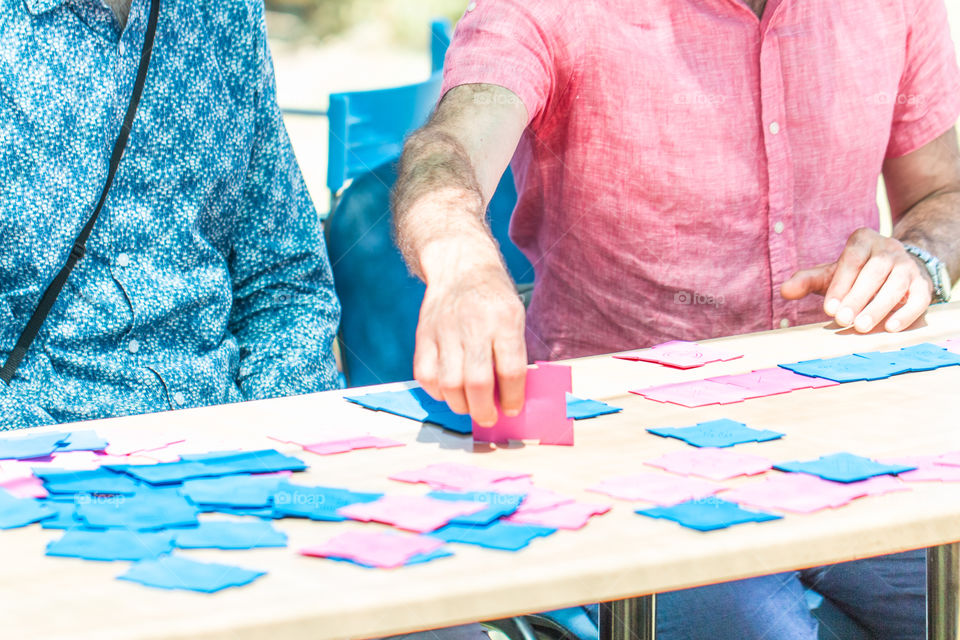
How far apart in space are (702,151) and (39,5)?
93 centimetres

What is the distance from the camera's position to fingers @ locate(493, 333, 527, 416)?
2.95ft

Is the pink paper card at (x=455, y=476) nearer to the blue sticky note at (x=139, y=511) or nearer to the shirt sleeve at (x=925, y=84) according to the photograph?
the blue sticky note at (x=139, y=511)

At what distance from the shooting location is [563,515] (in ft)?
2.45

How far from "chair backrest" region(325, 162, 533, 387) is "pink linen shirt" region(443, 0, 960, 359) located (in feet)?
0.73

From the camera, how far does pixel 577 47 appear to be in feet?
5.03

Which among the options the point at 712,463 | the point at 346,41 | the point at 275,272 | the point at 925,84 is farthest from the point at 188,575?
the point at 346,41

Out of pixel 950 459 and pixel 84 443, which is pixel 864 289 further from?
pixel 84 443

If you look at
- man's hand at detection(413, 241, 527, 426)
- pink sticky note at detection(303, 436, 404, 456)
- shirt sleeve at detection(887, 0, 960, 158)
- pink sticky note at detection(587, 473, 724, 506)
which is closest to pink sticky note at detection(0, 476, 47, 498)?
pink sticky note at detection(303, 436, 404, 456)

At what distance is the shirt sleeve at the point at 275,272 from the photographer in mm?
1563

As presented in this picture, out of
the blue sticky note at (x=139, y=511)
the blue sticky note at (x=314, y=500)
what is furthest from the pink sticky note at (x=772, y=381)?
the blue sticky note at (x=139, y=511)

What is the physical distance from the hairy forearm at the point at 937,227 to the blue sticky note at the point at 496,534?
1159mm

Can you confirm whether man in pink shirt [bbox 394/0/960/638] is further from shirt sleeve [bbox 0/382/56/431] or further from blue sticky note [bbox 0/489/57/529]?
blue sticky note [bbox 0/489/57/529]

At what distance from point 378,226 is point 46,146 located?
0.53m

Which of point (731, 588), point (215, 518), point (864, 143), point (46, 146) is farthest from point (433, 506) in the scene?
point (864, 143)
